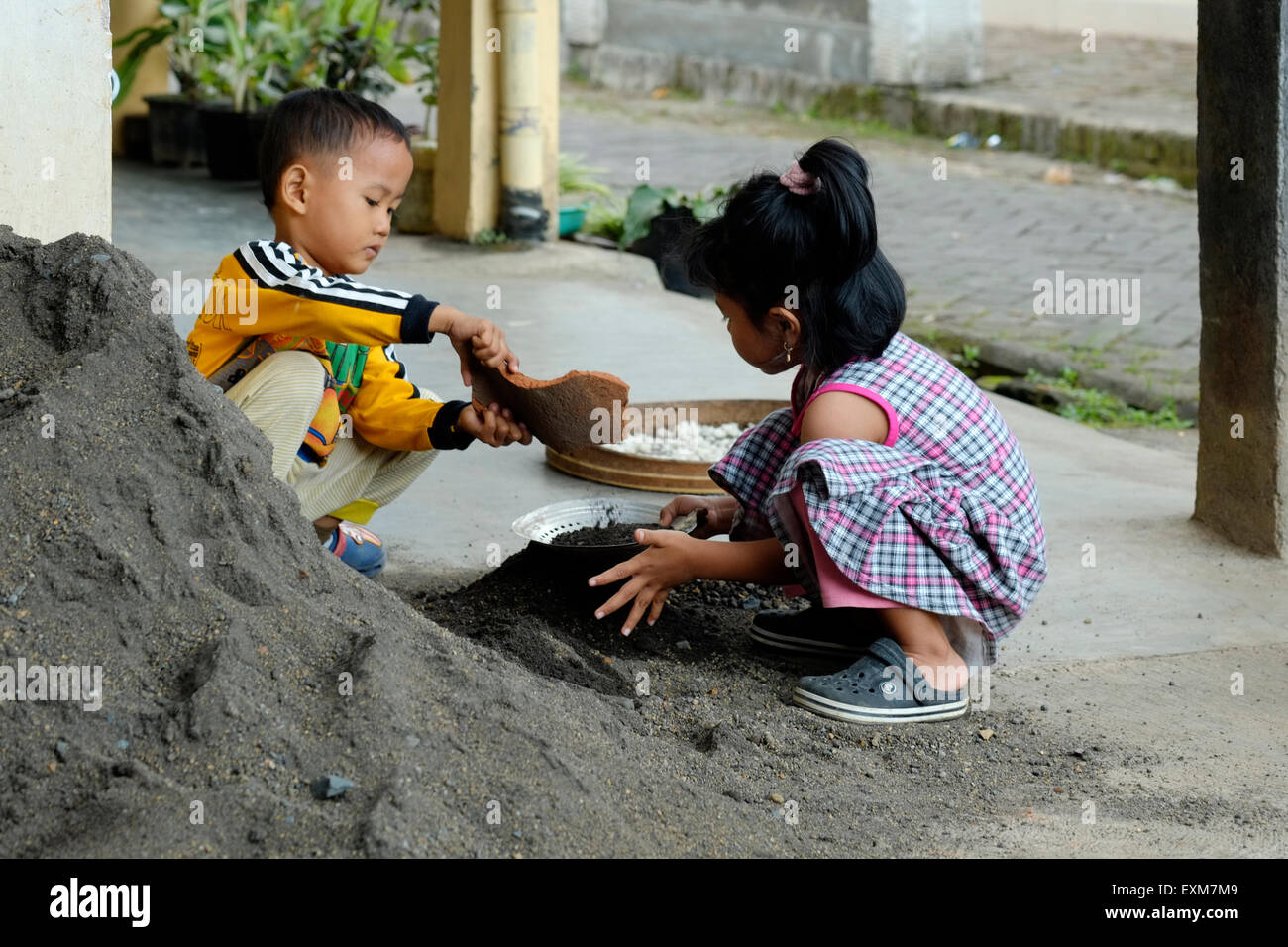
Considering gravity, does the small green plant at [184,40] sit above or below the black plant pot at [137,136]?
above

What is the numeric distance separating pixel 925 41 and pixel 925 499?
9.38 m

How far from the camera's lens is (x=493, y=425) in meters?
2.68

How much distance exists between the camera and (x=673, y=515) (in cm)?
272

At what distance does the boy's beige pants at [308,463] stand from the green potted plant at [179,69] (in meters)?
5.93

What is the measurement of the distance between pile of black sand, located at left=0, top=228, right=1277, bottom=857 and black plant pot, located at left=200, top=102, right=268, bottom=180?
20.0 feet

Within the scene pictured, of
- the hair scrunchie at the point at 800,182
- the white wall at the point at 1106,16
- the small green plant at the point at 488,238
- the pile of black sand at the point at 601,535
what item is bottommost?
the pile of black sand at the point at 601,535

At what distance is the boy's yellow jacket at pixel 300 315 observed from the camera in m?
2.47

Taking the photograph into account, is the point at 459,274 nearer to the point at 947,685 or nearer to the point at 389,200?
the point at 389,200

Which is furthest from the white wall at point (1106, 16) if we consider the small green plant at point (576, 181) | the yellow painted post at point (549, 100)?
the yellow painted post at point (549, 100)

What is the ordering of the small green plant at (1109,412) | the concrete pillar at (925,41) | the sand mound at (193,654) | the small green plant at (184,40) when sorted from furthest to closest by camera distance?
the concrete pillar at (925,41) → the small green plant at (184,40) → the small green plant at (1109,412) → the sand mound at (193,654)

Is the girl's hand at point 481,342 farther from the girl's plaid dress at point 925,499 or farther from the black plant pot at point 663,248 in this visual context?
the black plant pot at point 663,248

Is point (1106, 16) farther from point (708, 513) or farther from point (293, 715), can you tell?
point (293, 715)

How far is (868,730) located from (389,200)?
1310mm

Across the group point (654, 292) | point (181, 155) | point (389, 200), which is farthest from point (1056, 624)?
point (181, 155)
